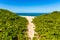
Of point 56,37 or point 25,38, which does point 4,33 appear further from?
point 56,37

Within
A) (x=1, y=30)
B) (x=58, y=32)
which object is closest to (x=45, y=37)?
(x=58, y=32)

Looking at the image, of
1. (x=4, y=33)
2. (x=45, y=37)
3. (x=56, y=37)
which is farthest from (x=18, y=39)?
(x=56, y=37)

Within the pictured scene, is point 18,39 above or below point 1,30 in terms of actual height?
below

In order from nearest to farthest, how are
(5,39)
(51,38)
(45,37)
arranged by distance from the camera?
(5,39)
(51,38)
(45,37)

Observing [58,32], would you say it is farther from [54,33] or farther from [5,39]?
[5,39]

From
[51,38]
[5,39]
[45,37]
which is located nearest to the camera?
[5,39]

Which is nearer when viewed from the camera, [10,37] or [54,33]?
[10,37]

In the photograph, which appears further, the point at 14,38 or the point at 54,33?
the point at 54,33

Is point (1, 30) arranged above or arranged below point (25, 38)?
above
